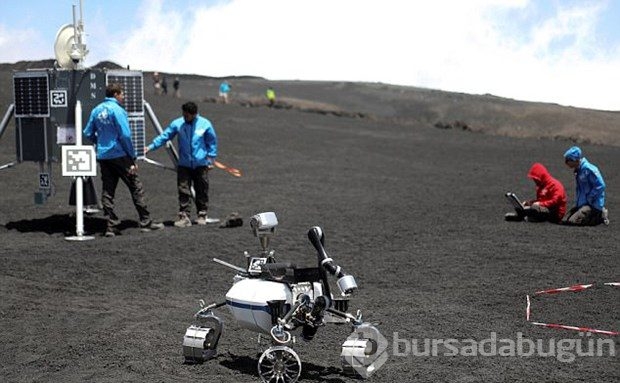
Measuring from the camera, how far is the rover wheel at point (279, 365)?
669cm

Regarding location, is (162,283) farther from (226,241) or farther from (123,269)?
(226,241)

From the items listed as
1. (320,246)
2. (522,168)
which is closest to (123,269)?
(320,246)

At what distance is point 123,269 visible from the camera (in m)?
11.8

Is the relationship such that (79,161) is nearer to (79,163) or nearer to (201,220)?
(79,163)

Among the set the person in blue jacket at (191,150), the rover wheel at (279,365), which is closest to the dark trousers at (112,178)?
the person in blue jacket at (191,150)

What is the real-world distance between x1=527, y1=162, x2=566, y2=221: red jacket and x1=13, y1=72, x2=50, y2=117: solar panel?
27.2 feet

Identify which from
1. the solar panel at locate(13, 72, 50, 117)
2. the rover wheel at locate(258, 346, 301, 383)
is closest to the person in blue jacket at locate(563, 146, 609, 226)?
the solar panel at locate(13, 72, 50, 117)

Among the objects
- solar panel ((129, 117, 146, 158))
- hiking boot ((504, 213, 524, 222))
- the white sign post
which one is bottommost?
hiking boot ((504, 213, 524, 222))

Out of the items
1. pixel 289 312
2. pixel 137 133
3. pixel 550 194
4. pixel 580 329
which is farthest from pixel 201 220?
pixel 289 312

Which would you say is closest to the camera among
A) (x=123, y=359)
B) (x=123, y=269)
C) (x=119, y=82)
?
(x=123, y=359)

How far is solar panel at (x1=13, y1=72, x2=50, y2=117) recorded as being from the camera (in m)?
14.7

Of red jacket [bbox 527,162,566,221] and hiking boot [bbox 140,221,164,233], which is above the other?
red jacket [bbox 527,162,566,221]

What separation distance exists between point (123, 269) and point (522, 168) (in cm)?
2038

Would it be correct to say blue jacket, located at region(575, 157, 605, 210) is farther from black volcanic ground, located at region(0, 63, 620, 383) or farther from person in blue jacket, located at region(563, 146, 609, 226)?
black volcanic ground, located at region(0, 63, 620, 383)
